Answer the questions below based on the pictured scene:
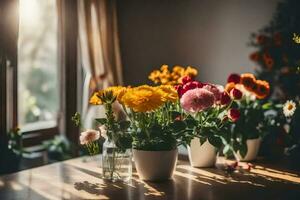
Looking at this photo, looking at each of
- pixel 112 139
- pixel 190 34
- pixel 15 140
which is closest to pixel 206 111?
pixel 112 139

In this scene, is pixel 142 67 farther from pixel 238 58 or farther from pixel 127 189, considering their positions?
pixel 127 189

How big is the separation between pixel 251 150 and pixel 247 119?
15 cm

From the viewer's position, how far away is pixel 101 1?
4301 millimetres

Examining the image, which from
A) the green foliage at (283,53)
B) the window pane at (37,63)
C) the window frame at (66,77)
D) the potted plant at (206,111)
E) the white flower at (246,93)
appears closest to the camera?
the potted plant at (206,111)

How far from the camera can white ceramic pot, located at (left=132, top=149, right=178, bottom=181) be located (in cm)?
188

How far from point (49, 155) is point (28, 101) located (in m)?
0.47

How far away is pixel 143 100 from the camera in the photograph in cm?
175

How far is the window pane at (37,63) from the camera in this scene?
390cm

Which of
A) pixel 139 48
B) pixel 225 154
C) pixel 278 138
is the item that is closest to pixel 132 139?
pixel 225 154

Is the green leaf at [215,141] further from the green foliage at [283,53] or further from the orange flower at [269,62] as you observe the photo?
the orange flower at [269,62]

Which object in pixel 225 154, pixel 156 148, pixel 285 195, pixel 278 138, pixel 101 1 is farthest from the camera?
pixel 101 1

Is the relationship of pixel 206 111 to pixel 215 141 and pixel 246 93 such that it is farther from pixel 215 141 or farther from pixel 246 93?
pixel 246 93

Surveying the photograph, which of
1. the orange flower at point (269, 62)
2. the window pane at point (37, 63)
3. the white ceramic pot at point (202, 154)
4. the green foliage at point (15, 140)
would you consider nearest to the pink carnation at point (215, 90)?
the white ceramic pot at point (202, 154)

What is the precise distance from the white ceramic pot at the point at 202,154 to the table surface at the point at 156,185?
0.03 metres
